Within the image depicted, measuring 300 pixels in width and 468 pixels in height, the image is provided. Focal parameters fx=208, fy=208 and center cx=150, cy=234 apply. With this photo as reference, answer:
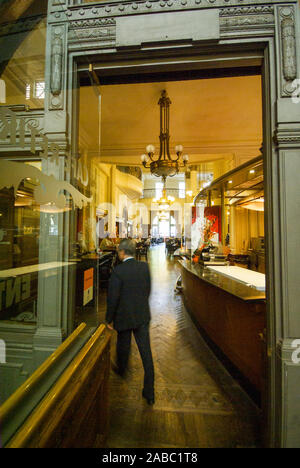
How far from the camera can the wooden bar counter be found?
2297 millimetres

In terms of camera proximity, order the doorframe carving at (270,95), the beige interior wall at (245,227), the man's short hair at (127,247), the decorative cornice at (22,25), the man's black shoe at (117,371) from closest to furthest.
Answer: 1. the doorframe carving at (270,95)
2. the decorative cornice at (22,25)
3. the man's short hair at (127,247)
4. the man's black shoe at (117,371)
5. the beige interior wall at (245,227)

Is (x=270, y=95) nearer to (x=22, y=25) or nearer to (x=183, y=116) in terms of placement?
(x=22, y=25)

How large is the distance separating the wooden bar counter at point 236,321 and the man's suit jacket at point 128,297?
113cm

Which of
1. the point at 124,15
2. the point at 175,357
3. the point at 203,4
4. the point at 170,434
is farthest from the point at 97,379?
the point at 203,4

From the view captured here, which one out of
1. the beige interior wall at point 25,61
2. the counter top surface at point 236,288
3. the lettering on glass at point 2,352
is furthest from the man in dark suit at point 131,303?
the beige interior wall at point 25,61

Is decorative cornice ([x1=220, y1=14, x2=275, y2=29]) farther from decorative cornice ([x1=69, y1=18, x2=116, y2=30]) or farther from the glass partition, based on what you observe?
the glass partition

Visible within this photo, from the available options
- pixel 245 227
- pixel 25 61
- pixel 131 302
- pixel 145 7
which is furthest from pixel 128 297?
pixel 245 227

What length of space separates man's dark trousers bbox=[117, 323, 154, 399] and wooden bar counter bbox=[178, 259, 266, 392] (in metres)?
1.10

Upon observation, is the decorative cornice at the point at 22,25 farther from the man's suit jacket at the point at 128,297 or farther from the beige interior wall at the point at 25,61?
the man's suit jacket at the point at 128,297

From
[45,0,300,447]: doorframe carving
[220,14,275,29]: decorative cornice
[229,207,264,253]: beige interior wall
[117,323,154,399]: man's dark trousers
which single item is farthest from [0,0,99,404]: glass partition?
[229,207,264,253]: beige interior wall

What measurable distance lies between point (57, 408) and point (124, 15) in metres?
3.04

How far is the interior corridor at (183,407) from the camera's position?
1.81 meters

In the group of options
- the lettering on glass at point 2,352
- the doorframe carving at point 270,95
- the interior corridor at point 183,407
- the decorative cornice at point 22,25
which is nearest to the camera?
the lettering on glass at point 2,352

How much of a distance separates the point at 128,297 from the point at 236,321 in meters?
1.43
